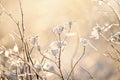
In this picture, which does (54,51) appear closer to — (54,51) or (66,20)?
(54,51)

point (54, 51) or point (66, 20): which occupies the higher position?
point (54, 51)

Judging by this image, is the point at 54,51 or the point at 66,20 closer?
the point at 54,51

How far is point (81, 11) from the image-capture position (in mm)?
2387

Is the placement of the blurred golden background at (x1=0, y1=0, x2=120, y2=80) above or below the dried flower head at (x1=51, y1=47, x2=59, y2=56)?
below

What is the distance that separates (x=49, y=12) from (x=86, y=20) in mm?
372

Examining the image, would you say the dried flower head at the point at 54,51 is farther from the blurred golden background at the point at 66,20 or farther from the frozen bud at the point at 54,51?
the blurred golden background at the point at 66,20

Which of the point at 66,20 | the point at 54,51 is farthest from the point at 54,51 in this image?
the point at 66,20

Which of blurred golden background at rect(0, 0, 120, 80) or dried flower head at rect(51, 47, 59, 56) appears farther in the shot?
blurred golden background at rect(0, 0, 120, 80)

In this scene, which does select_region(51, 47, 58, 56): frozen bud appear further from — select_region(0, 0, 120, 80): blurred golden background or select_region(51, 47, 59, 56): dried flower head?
select_region(0, 0, 120, 80): blurred golden background

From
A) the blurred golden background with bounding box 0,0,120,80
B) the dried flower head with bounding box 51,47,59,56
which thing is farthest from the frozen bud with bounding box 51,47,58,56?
the blurred golden background with bounding box 0,0,120,80

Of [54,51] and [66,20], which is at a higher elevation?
[54,51]

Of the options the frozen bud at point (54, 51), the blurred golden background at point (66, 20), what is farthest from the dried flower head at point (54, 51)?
the blurred golden background at point (66, 20)

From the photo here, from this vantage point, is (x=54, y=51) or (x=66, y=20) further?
(x=66, y=20)

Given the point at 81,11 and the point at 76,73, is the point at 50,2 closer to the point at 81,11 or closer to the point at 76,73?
the point at 81,11
